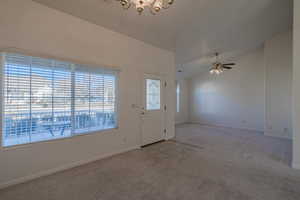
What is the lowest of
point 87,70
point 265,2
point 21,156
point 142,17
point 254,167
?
point 254,167

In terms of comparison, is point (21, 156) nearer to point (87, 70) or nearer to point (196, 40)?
point (87, 70)

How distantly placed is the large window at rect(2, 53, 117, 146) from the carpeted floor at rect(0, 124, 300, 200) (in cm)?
82

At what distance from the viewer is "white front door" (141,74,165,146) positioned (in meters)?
4.43

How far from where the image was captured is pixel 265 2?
360 cm

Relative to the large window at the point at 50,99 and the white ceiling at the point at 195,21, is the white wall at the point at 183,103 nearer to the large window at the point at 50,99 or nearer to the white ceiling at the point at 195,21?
the white ceiling at the point at 195,21

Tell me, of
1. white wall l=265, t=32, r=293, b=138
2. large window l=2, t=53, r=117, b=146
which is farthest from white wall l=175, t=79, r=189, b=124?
large window l=2, t=53, r=117, b=146

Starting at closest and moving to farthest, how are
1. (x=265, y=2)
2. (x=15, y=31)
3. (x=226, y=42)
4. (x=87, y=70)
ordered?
1. (x=15, y=31)
2. (x=87, y=70)
3. (x=265, y=2)
4. (x=226, y=42)

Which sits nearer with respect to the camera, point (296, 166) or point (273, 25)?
point (296, 166)

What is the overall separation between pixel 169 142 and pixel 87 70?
3.21 metres

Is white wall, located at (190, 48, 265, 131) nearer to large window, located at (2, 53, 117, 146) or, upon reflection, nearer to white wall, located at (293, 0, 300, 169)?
white wall, located at (293, 0, 300, 169)

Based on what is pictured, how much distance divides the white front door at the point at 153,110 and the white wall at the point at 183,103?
3556 mm

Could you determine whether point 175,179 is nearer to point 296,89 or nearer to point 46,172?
point 46,172

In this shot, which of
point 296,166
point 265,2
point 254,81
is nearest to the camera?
point 296,166

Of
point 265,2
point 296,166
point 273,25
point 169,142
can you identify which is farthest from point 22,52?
point 273,25
